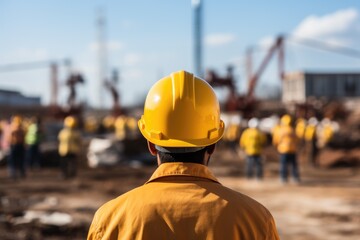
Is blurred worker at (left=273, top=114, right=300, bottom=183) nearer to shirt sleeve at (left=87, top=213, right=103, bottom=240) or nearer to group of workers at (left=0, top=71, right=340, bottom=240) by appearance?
group of workers at (left=0, top=71, right=340, bottom=240)

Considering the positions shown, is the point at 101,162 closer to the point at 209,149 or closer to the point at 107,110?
the point at 209,149

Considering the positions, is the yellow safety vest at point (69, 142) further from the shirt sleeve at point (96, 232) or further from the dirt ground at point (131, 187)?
the shirt sleeve at point (96, 232)

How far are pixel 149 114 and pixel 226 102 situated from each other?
29.6m

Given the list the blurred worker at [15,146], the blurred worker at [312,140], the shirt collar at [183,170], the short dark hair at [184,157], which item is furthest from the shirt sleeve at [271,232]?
the blurred worker at [312,140]

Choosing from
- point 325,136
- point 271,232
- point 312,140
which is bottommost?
point 325,136

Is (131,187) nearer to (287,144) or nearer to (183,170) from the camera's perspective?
(287,144)

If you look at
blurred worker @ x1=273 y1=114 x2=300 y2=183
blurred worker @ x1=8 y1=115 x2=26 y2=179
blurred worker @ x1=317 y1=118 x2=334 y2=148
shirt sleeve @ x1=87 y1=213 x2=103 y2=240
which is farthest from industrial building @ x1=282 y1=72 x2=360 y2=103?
shirt sleeve @ x1=87 y1=213 x2=103 y2=240

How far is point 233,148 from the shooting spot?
2070 centimetres

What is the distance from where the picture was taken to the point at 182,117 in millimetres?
1976

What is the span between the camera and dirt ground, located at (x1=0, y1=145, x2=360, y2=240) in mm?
7184

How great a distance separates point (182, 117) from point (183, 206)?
42 centimetres

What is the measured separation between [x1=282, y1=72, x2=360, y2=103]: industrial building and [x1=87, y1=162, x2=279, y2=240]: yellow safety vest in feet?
130

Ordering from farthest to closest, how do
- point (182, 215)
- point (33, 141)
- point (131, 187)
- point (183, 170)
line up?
point (33, 141) → point (131, 187) → point (183, 170) → point (182, 215)

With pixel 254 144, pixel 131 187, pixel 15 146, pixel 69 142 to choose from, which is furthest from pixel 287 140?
pixel 15 146
